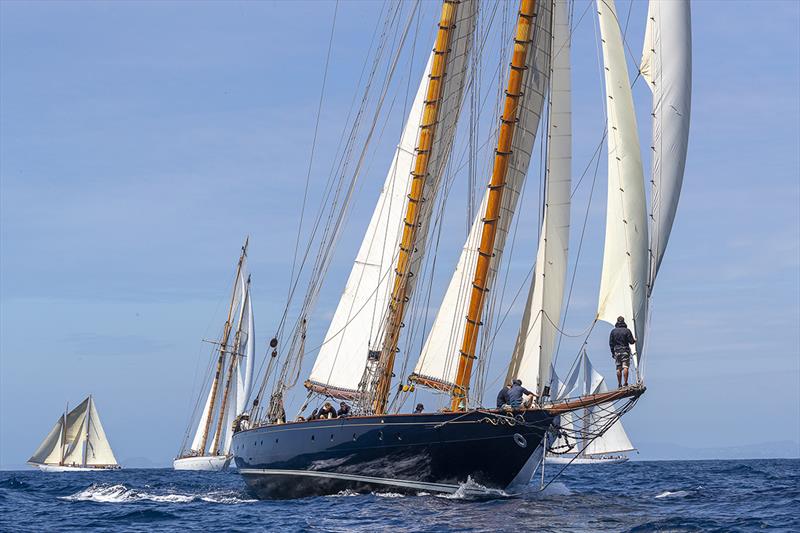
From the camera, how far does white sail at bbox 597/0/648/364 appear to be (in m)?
30.5

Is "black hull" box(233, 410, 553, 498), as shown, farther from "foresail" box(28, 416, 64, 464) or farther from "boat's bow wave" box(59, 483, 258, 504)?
"foresail" box(28, 416, 64, 464)

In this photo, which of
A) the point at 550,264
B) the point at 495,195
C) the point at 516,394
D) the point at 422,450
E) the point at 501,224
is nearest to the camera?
the point at 516,394

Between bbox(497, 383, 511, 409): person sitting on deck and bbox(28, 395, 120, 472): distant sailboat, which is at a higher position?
bbox(28, 395, 120, 472): distant sailboat

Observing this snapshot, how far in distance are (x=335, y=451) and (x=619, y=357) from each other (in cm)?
1031

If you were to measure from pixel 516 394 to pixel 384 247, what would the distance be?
1588 cm

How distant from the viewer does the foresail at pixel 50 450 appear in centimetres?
11100

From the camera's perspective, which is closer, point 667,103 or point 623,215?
point 667,103

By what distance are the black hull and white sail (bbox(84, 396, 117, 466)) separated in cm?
8131

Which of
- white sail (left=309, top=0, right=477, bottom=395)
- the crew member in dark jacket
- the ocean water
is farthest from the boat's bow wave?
the crew member in dark jacket

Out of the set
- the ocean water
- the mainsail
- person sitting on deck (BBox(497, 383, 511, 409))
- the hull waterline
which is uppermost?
the mainsail

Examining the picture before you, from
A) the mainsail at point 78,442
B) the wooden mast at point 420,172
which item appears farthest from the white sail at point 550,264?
the mainsail at point 78,442

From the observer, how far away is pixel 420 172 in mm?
44844

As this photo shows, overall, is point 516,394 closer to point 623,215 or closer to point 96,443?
point 623,215

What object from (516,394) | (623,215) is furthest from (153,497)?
(623,215)
